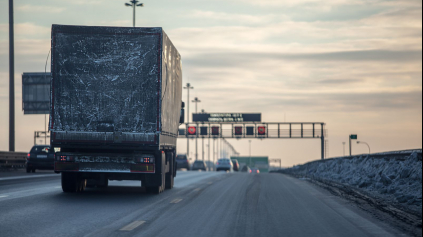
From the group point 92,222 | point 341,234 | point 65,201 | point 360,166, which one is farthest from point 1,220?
point 360,166

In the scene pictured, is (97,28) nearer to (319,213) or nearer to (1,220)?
(1,220)

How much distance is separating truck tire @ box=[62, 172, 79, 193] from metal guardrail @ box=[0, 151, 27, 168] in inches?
767

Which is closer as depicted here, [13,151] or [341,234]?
[341,234]

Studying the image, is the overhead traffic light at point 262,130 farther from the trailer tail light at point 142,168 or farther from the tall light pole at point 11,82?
the trailer tail light at point 142,168

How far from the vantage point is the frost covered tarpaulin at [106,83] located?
14.1 meters

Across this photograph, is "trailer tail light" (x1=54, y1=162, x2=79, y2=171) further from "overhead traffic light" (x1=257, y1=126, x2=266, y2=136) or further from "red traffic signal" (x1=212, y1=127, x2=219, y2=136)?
"red traffic signal" (x1=212, y1=127, x2=219, y2=136)

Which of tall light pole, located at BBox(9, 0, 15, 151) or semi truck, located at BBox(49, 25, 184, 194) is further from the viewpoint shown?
tall light pole, located at BBox(9, 0, 15, 151)

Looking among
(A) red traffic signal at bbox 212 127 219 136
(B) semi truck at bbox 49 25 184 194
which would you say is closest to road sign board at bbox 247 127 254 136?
(A) red traffic signal at bbox 212 127 219 136

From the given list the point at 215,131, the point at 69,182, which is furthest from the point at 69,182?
the point at 215,131

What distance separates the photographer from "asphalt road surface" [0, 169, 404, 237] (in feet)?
28.2

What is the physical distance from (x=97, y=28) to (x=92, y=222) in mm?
6249

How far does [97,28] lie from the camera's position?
558 inches

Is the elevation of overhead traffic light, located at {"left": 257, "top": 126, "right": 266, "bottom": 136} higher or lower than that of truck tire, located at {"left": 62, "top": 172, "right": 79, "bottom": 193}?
higher

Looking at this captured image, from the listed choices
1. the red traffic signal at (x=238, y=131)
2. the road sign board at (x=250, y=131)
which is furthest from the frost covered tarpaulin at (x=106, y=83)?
the red traffic signal at (x=238, y=131)
